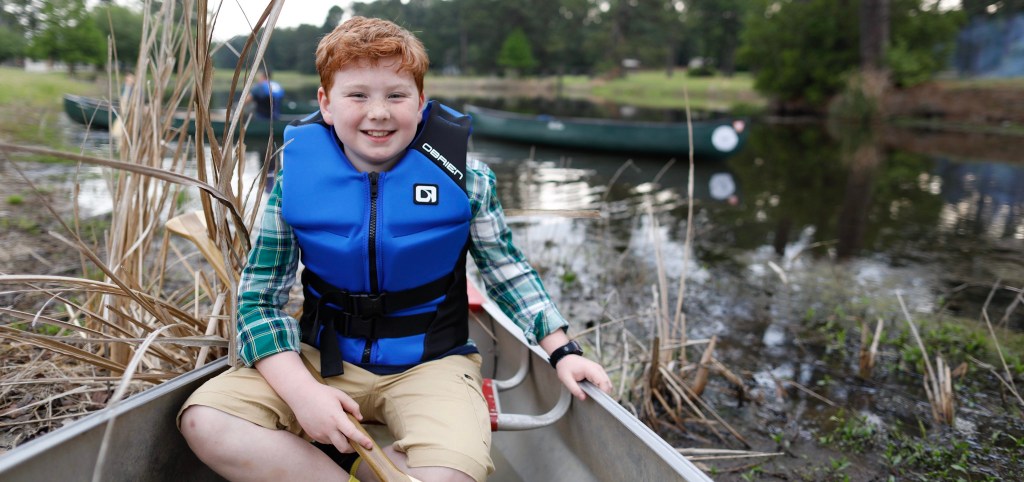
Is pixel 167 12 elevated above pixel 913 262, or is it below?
above

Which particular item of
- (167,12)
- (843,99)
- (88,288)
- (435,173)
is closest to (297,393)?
(435,173)

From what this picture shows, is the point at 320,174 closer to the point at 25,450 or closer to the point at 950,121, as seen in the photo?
the point at 25,450

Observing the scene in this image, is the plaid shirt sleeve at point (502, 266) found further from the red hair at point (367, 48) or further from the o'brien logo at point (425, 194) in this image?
the red hair at point (367, 48)

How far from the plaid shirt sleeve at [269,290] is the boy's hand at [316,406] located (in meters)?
0.07

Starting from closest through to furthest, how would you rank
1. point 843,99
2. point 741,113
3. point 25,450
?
point 25,450
point 843,99
point 741,113

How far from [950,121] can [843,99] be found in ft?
9.53

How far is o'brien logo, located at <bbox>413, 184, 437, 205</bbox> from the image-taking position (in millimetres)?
1830

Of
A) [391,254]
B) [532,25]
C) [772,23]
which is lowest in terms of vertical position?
[391,254]

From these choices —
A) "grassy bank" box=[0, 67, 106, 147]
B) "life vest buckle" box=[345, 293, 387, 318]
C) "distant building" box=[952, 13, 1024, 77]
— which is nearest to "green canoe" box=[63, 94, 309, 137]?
"grassy bank" box=[0, 67, 106, 147]

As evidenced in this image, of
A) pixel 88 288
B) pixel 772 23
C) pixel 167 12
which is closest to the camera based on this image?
Answer: pixel 88 288

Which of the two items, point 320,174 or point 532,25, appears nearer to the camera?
point 320,174

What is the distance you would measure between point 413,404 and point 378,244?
43 centimetres

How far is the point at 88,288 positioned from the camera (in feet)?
6.42

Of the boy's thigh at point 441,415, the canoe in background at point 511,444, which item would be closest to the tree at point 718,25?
the canoe in background at point 511,444
